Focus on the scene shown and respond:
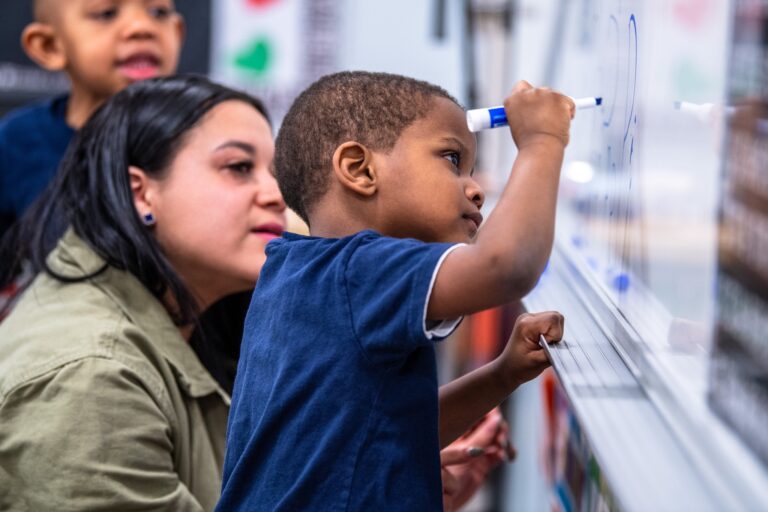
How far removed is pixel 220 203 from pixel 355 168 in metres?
0.58

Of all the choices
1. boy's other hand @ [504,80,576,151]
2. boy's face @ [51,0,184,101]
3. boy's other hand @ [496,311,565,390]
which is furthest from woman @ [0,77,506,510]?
boy's face @ [51,0,184,101]

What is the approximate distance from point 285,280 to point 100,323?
49 centimetres

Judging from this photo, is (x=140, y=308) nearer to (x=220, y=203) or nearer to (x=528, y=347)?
(x=220, y=203)

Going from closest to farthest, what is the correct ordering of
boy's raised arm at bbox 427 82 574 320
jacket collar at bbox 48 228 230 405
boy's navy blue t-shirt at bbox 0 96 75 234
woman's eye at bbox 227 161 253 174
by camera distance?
boy's raised arm at bbox 427 82 574 320
jacket collar at bbox 48 228 230 405
woman's eye at bbox 227 161 253 174
boy's navy blue t-shirt at bbox 0 96 75 234

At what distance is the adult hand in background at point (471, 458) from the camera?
121 centimetres

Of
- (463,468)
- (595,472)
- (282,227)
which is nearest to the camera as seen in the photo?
(595,472)

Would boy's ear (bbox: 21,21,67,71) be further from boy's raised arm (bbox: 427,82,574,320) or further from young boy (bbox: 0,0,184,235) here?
boy's raised arm (bbox: 427,82,574,320)

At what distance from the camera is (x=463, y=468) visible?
1281 mm

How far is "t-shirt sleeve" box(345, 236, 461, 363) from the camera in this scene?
82 centimetres

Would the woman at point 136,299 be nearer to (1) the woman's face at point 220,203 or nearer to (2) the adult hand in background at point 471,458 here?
(1) the woman's face at point 220,203

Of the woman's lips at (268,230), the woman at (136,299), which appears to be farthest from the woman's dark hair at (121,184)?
the woman's lips at (268,230)

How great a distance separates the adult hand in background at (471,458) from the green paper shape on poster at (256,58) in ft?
10.4

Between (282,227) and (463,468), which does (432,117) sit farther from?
(282,227)

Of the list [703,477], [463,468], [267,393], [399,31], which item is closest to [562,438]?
[463,468]
